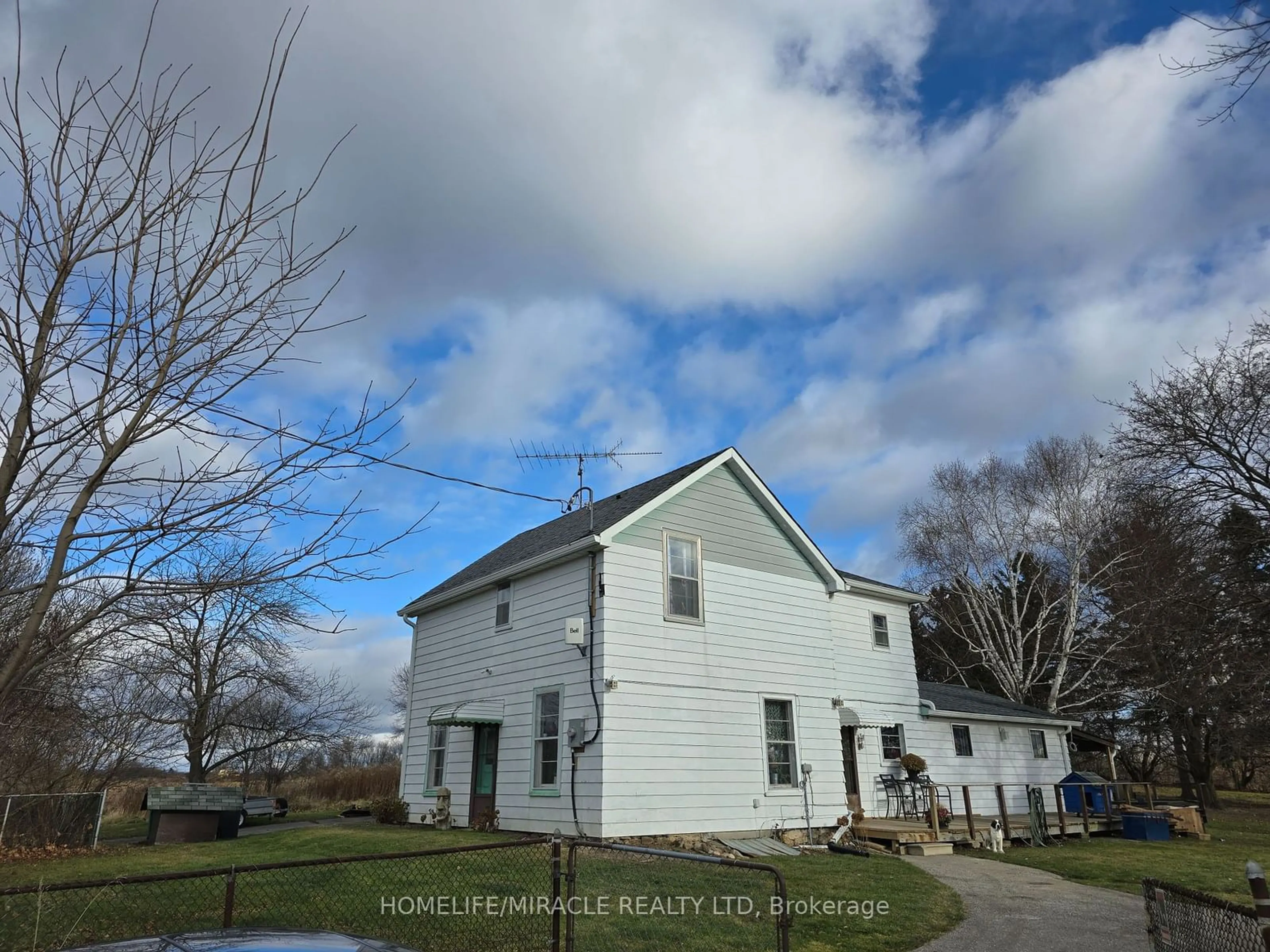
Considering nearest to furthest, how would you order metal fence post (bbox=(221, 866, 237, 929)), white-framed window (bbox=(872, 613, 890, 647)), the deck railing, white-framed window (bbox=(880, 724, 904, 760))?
metal fence post (bbox=(221, 866, 237, 929))
the deck railing
white-framed window (bbox=(880, 724, 904, 760))
white-framed window (bbox=(872, 613, 890, 647))

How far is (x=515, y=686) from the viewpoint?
15.0 m

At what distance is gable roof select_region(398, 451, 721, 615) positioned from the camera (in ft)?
48.1

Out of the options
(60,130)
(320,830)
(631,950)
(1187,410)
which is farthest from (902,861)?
(60,130)

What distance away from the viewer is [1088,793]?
20391mm

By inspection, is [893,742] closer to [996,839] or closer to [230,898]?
[996,839]

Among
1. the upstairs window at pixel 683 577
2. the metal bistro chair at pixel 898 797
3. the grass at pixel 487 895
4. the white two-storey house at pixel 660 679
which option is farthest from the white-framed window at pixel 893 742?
the grass at pixel 487 895

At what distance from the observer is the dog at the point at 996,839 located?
15625 mm

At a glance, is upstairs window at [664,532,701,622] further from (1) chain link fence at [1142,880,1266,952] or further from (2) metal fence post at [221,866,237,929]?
(2) metal fence post at [221,866,237,929]

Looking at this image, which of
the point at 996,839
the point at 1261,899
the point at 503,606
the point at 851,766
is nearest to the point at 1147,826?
the point at 996,839

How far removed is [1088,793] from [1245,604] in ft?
20.2

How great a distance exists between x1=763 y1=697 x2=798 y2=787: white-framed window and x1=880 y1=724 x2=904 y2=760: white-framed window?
414cm

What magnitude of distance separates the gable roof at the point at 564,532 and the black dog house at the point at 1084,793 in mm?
12747

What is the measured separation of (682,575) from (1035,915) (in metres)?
7.47

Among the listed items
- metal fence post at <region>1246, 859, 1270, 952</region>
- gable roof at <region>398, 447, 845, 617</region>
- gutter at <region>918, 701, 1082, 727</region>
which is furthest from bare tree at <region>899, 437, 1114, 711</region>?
metal fence post at <region>1246, 859, 1270, 952</region>
